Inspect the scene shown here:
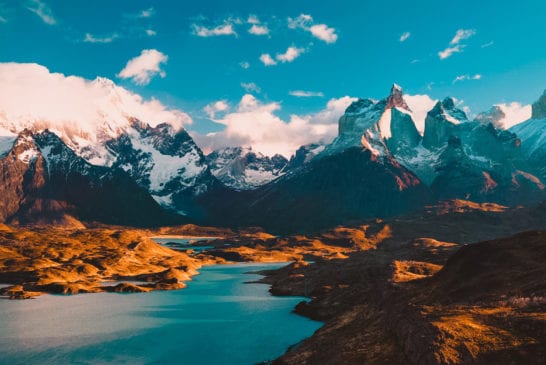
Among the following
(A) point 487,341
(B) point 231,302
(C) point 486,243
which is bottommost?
(B) point 231,302

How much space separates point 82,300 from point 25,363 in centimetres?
9450

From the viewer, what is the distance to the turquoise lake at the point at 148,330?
10675 cm

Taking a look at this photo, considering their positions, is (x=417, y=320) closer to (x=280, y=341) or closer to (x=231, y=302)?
(x=280, y=341)

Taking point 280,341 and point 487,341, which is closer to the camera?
point 487,341

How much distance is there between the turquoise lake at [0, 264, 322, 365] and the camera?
10675 cm

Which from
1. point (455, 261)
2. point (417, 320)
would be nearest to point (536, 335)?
point (417, 320)

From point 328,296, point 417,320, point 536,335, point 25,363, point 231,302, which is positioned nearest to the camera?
point 536,335

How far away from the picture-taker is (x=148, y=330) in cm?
13500

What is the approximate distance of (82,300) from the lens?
190875 mm

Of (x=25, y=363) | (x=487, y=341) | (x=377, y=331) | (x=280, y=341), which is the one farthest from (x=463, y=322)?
(x=25, y=363)

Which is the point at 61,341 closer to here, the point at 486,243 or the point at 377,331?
the point at 377,331

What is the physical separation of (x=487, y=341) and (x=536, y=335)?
18.1 feet

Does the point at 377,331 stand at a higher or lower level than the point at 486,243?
lower

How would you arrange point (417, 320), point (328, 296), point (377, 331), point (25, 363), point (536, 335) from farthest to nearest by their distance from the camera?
1. point (328, 296)
2. point (25, 363)
3. point (377, 331)
4. point (417, 320)
5. point (536, 335)
